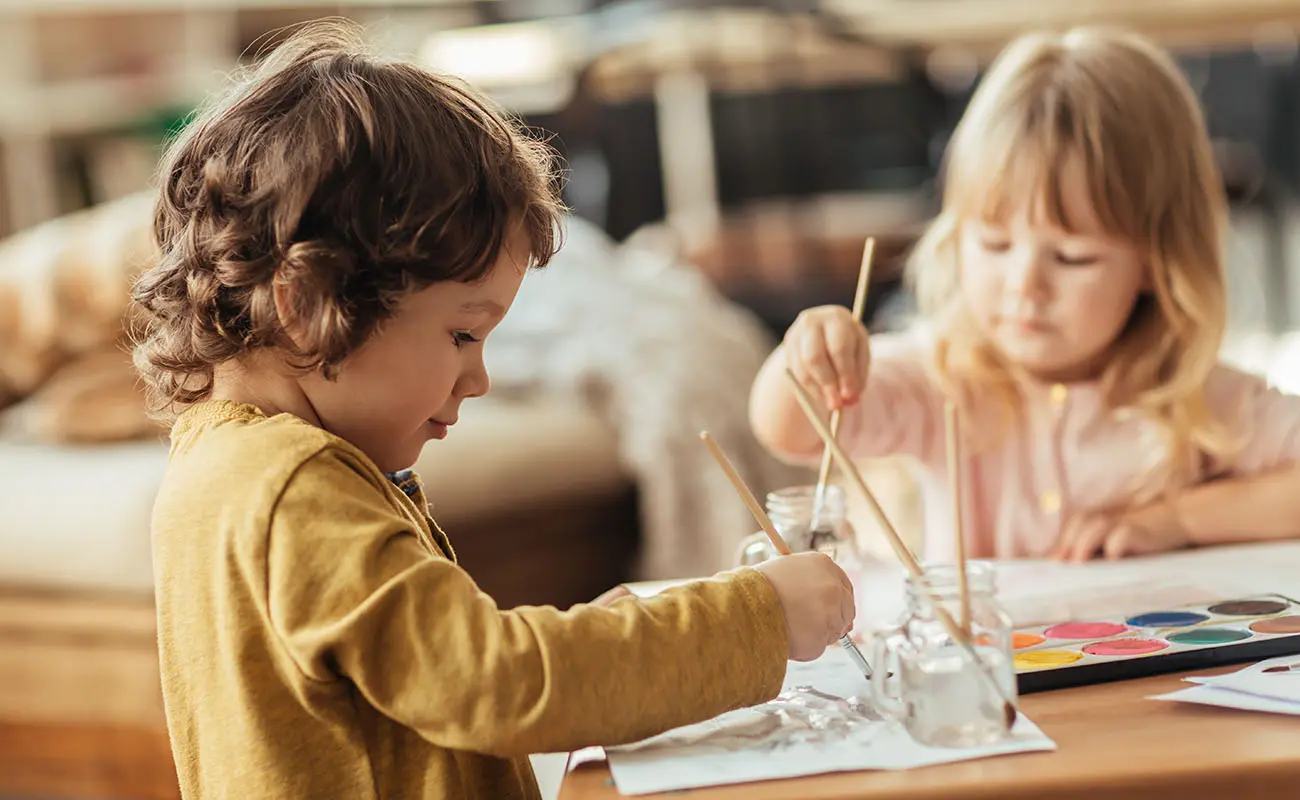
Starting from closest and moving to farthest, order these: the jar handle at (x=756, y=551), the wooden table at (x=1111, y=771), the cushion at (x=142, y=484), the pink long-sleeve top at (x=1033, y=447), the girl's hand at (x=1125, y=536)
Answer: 1. the wooden table at (x=1111, y=771)
2. the jar handle at (x=756, y=551)
3. the girl's hand at (x=1125, y=536)
4. the pink long-sleeve top at (x=1033, y=447)
5. the cushion at (x=142, y=484)

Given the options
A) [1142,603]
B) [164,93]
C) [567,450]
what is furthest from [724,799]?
[164,93]

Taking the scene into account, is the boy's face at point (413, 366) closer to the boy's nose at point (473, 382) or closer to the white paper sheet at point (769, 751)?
the boy's nose at point (473, 382)

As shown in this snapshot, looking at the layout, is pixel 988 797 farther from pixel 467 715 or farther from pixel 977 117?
pixel 977 117

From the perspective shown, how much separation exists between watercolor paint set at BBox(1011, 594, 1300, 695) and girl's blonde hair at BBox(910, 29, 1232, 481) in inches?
15.5

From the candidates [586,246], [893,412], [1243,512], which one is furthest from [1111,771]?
[586,246]

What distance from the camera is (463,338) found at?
2.56 ft

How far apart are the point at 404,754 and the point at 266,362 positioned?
219 millimetres

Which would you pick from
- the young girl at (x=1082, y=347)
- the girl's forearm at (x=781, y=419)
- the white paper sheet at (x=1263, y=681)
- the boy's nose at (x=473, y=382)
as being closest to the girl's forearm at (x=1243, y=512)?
the young girl at (x=1082, y=347)

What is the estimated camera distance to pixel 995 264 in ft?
4.03

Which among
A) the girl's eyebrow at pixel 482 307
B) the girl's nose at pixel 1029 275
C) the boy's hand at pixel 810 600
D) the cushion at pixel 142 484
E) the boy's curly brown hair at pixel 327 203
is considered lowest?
the cushion at pixel 142 484

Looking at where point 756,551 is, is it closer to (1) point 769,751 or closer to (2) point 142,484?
(1) point 769,751

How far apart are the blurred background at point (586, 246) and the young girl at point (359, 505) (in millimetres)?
141

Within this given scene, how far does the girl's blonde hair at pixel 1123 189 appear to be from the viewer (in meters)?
Result: 1.21

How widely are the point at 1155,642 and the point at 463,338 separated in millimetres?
417
